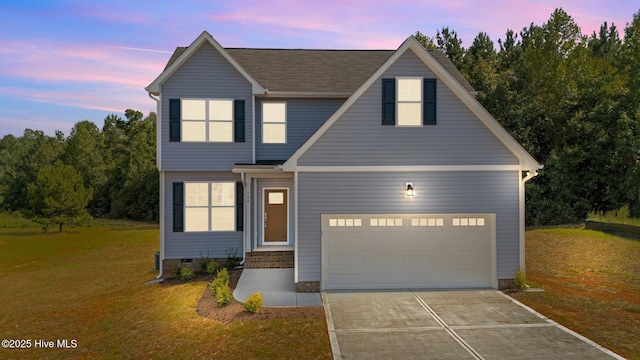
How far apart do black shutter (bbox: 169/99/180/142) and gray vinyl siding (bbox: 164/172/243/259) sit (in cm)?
131

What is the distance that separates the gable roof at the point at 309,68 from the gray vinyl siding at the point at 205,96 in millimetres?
562

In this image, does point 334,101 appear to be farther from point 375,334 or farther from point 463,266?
point 375,334

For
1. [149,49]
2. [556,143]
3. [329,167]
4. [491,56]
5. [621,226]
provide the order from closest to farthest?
1. [329,167]
2. [621,226]
3. [149,49]
4. [556,143]
5. [491,56]

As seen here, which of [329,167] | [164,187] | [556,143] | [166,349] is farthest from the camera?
[556,143]

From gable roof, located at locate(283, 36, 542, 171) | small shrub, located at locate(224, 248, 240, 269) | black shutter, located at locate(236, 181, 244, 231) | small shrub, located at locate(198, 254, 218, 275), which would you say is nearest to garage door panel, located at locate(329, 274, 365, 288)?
gable roof, located at locate(283, 36, 542, 171)

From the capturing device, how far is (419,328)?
30.4ft

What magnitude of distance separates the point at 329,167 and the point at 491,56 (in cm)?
3482

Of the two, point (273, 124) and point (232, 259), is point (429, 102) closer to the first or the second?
point (273, 124)

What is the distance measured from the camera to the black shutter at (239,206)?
1520 cm

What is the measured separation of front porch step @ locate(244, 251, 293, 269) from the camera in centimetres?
1442

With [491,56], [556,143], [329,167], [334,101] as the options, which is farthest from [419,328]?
[491,56]

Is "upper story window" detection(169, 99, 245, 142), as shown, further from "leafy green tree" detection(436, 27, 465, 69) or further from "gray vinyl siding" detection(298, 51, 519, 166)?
"leafy green tree" detection(436, 27, 465, 69)

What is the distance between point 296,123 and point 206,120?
324 cm

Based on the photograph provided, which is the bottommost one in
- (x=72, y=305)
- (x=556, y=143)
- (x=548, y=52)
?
(x=72, y=305)
